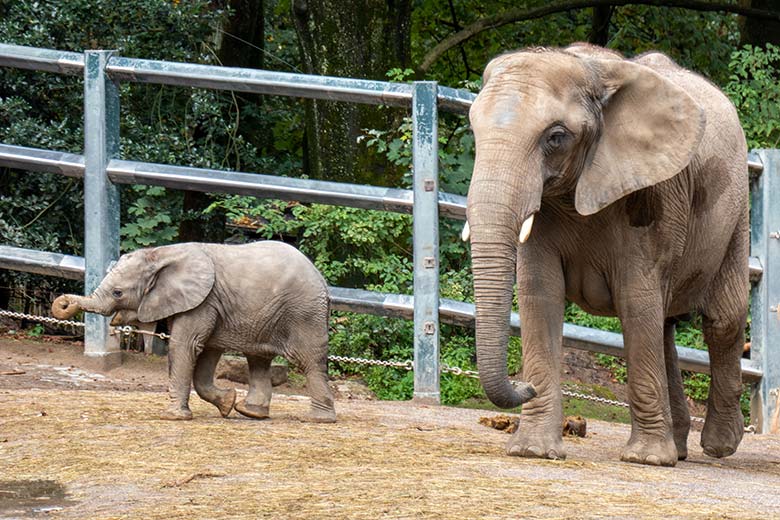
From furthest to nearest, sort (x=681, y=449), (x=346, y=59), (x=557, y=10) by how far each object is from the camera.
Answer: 1. (x=557, y=10)
2. (x=346, y=59)
3. (x=681, y=449)

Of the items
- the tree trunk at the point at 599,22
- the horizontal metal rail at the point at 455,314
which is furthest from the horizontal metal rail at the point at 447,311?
the tree trunk at the point at 599,22

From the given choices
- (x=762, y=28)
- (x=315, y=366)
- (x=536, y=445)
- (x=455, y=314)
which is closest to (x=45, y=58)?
(x=455, y=314)

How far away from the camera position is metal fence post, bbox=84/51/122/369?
381 inches

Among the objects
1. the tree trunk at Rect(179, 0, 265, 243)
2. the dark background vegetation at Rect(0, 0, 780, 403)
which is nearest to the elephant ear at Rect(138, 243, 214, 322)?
the dark background vegetation at Rect(0, 0, 780, 403)

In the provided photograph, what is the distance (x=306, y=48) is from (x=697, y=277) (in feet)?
21.1

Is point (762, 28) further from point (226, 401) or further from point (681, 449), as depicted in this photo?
point (226, 401)

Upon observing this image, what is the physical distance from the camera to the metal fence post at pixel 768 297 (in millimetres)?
9828

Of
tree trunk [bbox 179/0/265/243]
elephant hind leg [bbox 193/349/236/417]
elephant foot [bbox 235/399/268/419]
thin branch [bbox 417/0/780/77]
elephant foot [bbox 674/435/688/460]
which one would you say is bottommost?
elephant foot [bbox 674/435/688/460]

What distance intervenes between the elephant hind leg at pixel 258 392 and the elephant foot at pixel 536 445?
136 centimetres

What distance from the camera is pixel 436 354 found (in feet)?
30.4

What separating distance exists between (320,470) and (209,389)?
178 centimetres

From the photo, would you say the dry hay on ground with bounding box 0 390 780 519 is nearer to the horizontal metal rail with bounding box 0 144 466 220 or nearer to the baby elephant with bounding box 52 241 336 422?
the baby elephant with bounding box 52 241 336 422

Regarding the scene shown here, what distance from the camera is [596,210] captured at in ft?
22.2

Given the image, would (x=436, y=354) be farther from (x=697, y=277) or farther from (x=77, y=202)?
(x=77, y=202)
